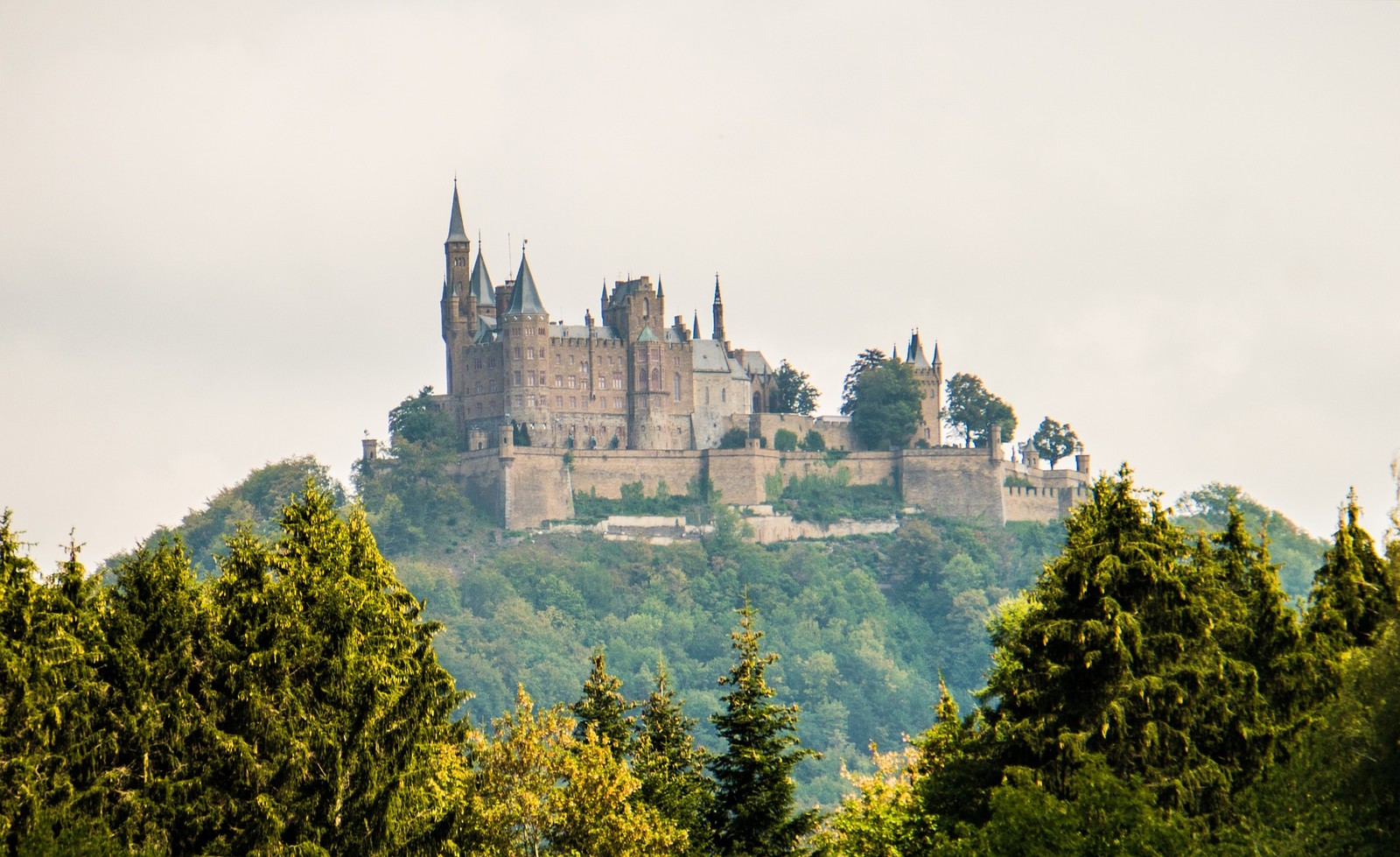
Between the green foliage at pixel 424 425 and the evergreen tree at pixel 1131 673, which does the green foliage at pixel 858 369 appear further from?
the evergreen tree at pixel 1131 673

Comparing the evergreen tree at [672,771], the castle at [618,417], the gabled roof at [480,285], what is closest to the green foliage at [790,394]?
the castle at [618,417]

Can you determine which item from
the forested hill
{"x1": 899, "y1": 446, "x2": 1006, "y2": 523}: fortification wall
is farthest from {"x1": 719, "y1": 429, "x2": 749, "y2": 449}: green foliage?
{"x1": 899, "y1": 446, "x2": 1006, "y2": 523}: fortification wall

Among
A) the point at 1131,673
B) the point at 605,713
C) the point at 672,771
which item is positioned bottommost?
the point at 672,771

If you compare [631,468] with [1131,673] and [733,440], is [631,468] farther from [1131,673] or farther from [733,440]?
[1131,673]

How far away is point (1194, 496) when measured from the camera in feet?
408

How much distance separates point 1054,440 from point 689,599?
845 inches

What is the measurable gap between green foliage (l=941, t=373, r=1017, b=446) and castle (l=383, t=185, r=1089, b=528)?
175 cm

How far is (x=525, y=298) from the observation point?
10356cm

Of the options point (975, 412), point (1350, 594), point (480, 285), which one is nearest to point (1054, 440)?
point (975, 412)

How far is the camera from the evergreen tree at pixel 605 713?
35656mm

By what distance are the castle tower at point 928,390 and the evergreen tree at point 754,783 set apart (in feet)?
266


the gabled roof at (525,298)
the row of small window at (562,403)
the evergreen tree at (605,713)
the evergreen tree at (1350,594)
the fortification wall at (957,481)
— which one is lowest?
A: the evergreen tree at (605,713)

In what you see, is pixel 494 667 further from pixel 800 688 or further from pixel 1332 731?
pixel 1332 731

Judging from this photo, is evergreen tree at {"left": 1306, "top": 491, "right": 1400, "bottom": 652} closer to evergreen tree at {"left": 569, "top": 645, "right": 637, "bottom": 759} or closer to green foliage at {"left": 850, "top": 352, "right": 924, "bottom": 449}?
evergreen tree at {"left": 569, "top": 645, "right": 637, "bottom": 759}
